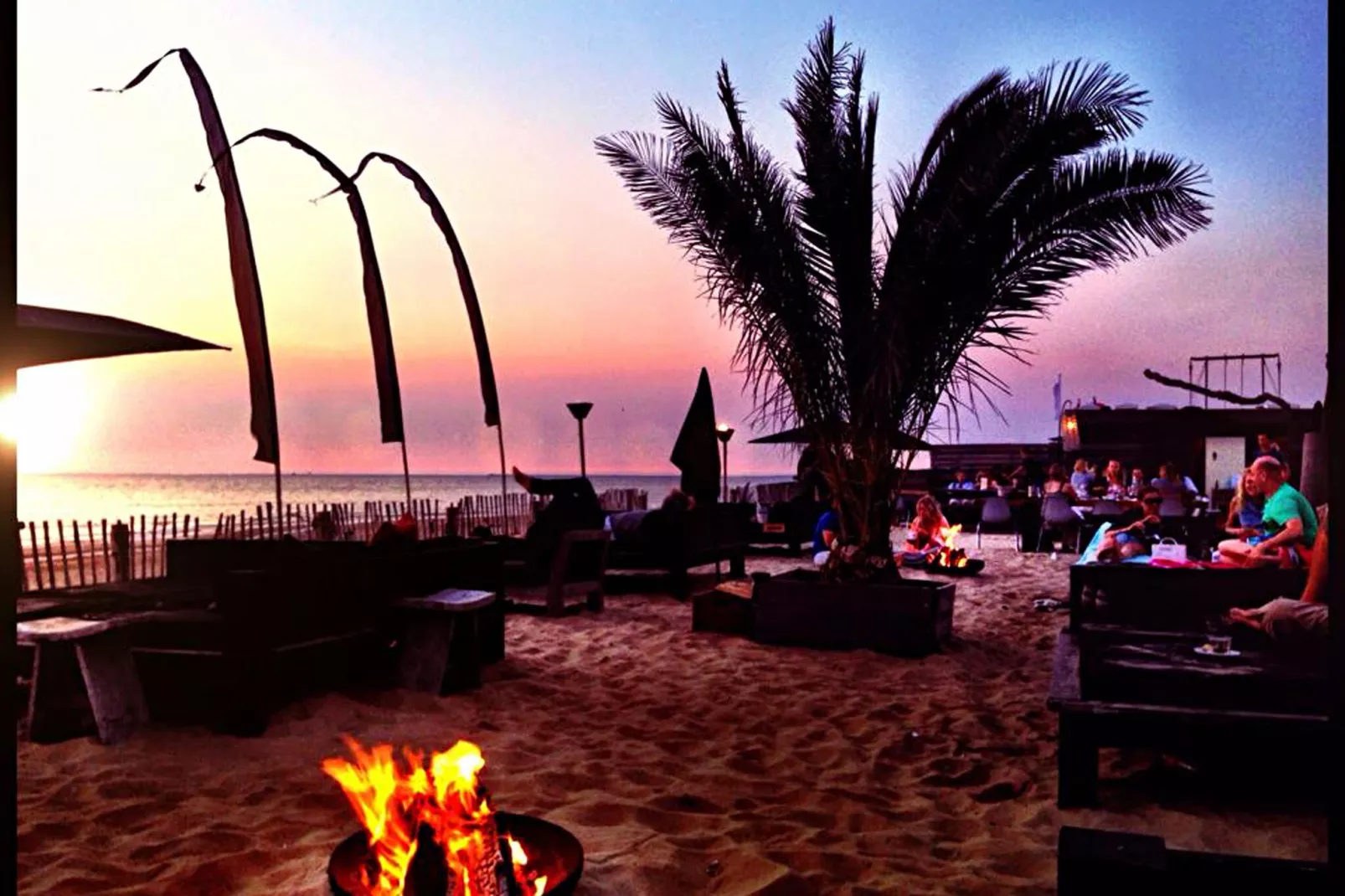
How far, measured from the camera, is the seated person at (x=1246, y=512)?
7.81 meters

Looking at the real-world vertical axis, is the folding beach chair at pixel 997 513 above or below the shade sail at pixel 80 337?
below

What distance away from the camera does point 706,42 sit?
332 inches

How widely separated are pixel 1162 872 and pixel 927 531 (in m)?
10.3

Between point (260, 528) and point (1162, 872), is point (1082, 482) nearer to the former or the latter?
point (260, 528)

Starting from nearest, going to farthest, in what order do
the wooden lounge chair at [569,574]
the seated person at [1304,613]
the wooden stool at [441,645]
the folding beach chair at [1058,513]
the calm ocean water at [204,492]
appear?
the seated person at [1304,613] → the wooden stool at [441,645] → the wooden lounge chair at [569,574] → the folding beach chair at [1058,513] → the calm ocean water at [204,492]

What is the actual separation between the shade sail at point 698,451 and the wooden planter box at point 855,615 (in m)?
4.56

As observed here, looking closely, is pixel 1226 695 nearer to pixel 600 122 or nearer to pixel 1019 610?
pixel 1019 610

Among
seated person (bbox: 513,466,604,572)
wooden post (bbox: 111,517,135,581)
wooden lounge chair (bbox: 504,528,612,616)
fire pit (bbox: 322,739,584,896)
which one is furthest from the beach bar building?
fire pit (bbox: 322,739,584,896)

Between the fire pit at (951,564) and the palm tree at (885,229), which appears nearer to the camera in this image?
the palm tree at (885,229)

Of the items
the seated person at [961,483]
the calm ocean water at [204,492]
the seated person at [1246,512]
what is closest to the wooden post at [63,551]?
the seated person at [1246,512]

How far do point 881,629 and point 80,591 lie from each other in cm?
516

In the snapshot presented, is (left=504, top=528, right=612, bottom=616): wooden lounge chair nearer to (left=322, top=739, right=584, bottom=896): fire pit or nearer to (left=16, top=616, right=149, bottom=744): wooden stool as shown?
(left=16, top=616, right=149, bottom=744): wooden stool

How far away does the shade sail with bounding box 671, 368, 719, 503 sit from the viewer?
11.9 metres

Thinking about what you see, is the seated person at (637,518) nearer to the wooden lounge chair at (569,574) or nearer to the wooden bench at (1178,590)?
the wooden lounge chair at (569,574)
